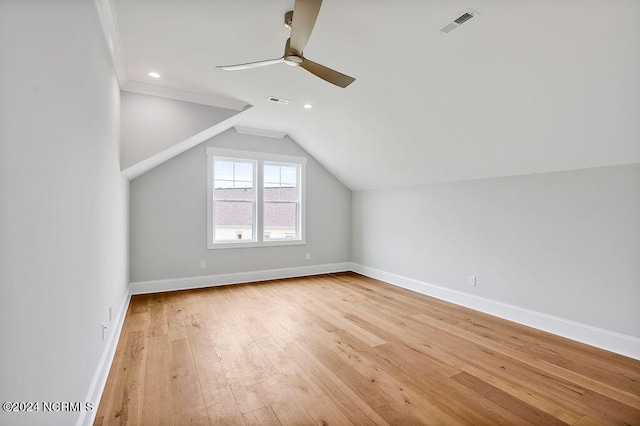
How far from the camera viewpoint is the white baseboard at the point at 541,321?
266 cm

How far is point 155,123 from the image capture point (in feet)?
11.5

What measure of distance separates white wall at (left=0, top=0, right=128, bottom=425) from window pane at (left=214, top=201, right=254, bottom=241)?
305cm

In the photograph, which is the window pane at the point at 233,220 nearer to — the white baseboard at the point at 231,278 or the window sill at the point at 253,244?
the window sill at the point at 253,244

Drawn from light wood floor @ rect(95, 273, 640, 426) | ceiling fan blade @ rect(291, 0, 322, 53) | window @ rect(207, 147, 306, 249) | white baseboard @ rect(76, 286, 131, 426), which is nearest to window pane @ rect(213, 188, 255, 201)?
window @ rect(207, 147, 306, 249)

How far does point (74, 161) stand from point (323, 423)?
2000 millimetres

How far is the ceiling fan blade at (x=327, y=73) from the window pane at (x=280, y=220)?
334cm

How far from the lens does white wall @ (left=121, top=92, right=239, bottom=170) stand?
10.9ft

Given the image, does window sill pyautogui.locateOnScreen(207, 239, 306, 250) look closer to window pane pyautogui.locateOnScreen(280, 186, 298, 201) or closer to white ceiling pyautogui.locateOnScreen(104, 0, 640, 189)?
window pane pyautogui.locateOnScreen(280, 186, 298, 201)

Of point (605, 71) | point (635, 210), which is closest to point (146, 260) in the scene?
point (605, 71)

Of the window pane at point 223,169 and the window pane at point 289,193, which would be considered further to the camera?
the window pane at point 289,193

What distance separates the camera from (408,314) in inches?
143

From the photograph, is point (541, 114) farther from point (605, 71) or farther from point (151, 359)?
point (151, 359)

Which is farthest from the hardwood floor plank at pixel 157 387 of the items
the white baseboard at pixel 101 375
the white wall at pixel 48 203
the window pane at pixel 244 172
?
the window pane at pixel 244 172

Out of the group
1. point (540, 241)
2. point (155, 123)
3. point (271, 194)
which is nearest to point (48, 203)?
point (155, 123)
